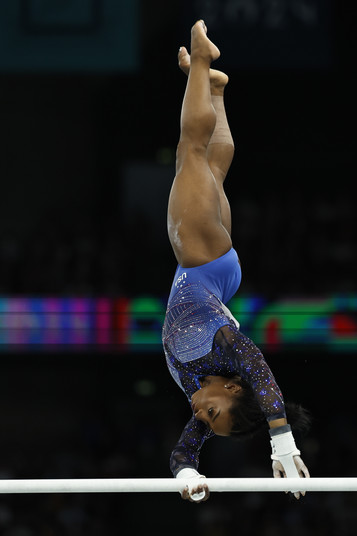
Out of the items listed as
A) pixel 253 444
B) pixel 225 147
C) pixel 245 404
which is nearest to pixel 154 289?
pixel 253 444

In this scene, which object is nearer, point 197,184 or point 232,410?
point 232,410

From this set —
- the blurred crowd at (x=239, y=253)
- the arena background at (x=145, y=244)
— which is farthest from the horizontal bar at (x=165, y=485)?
the blurred crowd at (x=239, y=253)

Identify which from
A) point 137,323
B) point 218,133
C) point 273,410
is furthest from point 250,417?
point 137,323

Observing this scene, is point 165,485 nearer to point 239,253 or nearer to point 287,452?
point 287,452

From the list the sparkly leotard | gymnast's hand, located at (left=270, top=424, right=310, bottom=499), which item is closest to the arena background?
the sparkly leotard

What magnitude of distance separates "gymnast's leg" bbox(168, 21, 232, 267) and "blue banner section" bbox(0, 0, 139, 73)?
12.4 ft

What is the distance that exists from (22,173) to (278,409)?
5.32 meters

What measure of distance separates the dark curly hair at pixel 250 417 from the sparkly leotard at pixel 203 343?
0.34ft

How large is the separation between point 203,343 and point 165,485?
0.64 metres

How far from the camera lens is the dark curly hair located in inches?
141

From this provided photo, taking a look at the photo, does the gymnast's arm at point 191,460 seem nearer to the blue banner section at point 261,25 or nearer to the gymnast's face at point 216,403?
the gymnast's face at point 216,403

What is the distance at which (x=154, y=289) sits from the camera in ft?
25.2

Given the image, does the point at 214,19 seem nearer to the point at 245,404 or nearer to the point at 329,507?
the point at 329,507

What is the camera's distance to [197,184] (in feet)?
12.8
